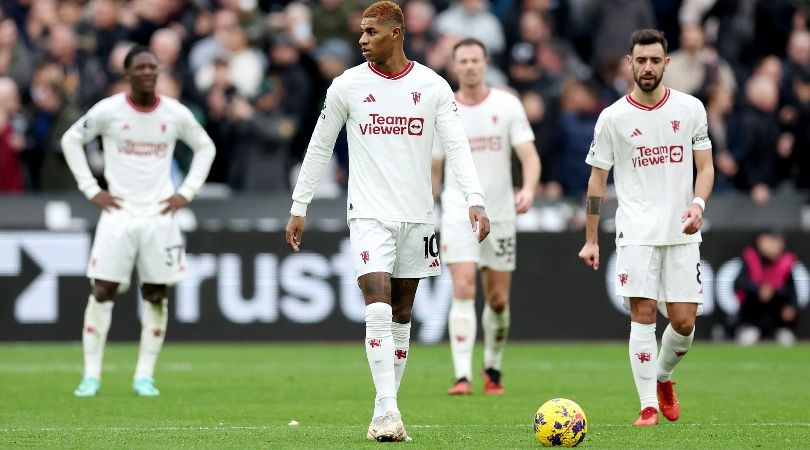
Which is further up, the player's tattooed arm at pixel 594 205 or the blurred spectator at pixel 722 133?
the blurred spectator at pixel 722 133

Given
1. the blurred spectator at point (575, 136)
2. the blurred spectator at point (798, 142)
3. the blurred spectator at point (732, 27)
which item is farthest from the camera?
the blurred spectator at point (732, 27)

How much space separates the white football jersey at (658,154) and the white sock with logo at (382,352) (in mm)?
2100

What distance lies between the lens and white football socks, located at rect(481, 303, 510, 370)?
1369 centimetres

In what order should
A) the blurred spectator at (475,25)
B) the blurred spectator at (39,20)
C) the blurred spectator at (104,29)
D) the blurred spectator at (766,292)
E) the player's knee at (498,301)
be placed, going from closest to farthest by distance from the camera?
the player's knee at (498,301) < the blurred spectator at (766,292) < the blurred spectator at (475,25) < the blurred spectator at (104,29) < the blurred spectator at (39,20)

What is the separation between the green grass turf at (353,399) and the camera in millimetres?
9719

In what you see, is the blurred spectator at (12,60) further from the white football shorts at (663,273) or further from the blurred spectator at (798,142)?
the white football shorts at (663,273)

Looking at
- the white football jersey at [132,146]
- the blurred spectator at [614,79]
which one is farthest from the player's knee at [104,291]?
the blurred spectator at [614,79]

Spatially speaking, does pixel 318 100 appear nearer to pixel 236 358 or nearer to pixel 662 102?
pixel 236 358

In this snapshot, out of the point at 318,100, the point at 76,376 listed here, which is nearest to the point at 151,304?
the point at 76,376

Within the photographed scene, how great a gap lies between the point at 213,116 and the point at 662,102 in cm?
1142

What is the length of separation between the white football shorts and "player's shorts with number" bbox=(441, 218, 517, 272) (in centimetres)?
281

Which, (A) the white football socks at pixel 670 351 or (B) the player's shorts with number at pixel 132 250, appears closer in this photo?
(A) the white football socks at pixel 670 351

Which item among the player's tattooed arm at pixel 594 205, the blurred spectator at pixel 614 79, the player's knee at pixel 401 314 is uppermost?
the blurred spectator at pixel 614 79

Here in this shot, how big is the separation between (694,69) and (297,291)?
6.31m
